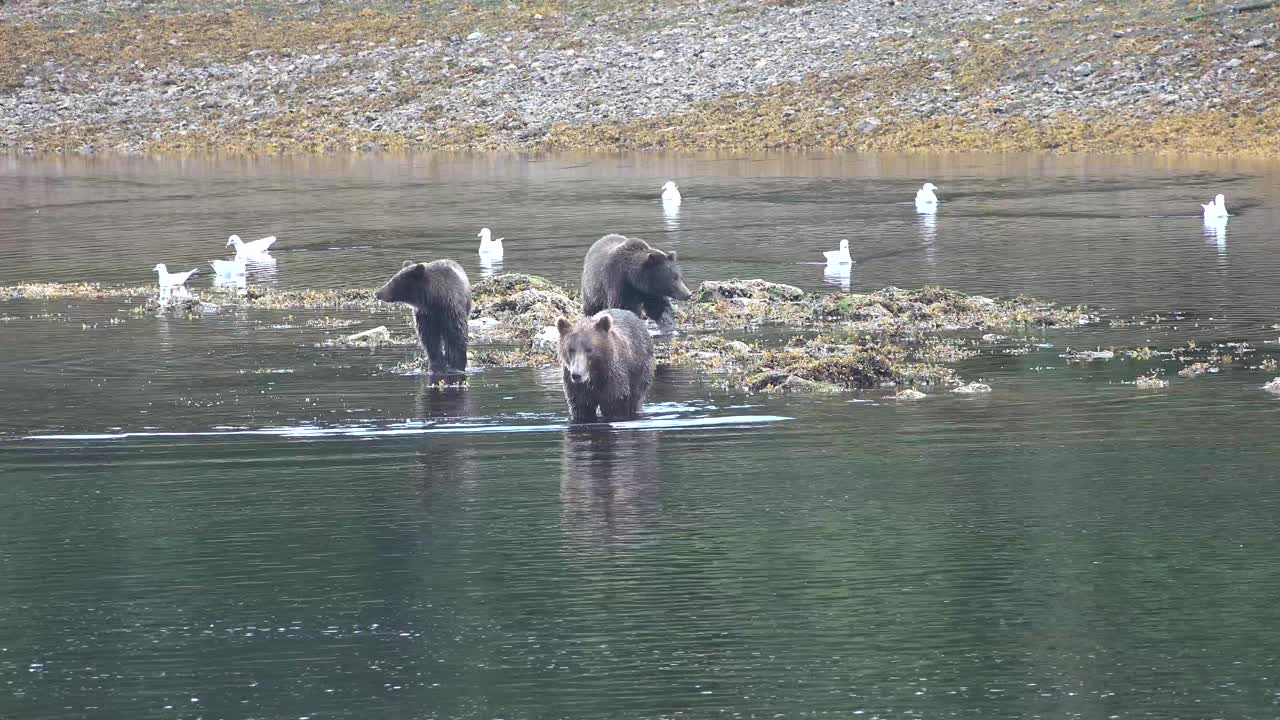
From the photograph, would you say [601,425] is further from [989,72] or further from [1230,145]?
[989,72]

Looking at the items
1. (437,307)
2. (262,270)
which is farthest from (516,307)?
(262,270)

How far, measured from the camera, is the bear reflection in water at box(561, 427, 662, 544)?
14.8 meters

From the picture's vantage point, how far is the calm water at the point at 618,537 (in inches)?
448

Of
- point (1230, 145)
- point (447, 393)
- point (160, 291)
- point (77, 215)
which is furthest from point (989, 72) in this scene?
point (447, 393)

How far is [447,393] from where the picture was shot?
69.7 feet

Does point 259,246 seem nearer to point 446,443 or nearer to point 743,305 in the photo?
point 743,305

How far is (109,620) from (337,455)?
16.7ft

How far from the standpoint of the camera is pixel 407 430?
1902cm

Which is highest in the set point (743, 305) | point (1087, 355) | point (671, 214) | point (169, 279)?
point (671, 214)

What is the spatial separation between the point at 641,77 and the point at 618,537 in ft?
230

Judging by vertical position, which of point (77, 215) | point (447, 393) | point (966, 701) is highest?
point (77, 215)

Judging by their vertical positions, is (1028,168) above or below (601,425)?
above

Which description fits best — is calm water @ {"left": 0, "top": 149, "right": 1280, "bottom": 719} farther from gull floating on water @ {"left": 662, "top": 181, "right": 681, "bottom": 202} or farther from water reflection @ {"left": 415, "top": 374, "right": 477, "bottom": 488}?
gull floating on water @ {"left": 662, "top": 181, "right": 681, "bottom": 202}

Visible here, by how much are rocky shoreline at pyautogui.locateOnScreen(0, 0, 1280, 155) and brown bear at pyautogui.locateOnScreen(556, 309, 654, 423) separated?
46.0 m
